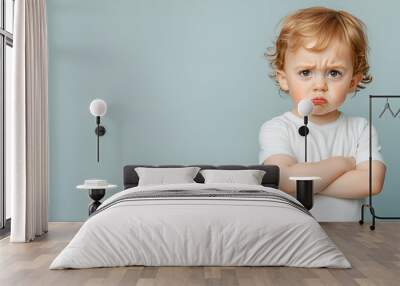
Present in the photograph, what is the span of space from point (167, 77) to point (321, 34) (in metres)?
1.91

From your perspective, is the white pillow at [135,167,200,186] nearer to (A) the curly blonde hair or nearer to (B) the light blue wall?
(B) the light blue wall

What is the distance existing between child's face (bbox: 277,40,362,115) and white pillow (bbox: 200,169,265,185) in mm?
1193

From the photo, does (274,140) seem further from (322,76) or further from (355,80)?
(355,80)

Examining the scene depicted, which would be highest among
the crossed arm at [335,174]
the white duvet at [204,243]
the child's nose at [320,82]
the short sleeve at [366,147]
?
the child's nose at [320,82]

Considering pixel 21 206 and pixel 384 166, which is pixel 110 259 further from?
pixel 384 166

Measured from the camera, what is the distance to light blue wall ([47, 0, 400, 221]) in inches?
295

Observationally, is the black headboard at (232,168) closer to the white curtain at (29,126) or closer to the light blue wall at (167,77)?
the light blue wall at (167,77)

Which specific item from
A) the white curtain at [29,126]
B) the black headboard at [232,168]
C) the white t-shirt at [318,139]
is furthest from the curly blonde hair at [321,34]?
the white curtain at [29,126]

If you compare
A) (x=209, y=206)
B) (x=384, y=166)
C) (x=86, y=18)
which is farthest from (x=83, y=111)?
(x=384, y=166)

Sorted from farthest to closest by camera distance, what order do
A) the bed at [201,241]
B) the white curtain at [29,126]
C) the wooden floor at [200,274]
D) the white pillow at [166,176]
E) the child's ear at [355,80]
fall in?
the child's ear at [355,80] < the white pillow at [166,176] < the white curtain at [29,126] < the bed at [201,241] < the wooden floor at [200,274]

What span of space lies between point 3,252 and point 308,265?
260cm

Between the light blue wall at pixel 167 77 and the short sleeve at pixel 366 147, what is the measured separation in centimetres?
29

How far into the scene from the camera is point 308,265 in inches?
180

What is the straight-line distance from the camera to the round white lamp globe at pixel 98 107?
7195 mm
